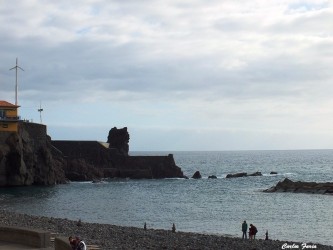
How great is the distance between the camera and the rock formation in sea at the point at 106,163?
105019mm

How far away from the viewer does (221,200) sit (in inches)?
2798

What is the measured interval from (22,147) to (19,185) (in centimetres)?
569

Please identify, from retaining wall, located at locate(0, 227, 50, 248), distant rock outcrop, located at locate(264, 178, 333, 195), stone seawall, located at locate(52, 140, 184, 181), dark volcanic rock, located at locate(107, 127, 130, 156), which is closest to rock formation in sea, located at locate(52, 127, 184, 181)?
stone seawall, located at locate(52, 140, 184, 181)

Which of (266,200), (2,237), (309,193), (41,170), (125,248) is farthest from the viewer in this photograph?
(41,170)

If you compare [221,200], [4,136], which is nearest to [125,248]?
[221,200]

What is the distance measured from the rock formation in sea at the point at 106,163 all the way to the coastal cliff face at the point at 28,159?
22.8 ft

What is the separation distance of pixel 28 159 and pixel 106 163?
24.2 meters

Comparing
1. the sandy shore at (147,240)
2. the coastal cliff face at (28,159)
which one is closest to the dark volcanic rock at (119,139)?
the coastal cliff face at (28,159)

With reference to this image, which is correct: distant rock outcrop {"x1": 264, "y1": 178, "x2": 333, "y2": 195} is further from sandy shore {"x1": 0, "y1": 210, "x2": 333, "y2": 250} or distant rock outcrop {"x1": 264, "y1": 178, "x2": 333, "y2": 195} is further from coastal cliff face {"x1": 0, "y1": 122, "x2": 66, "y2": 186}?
sandy shore {"x1": 0, "y1": 210, "x2": 333, "y2": 250}

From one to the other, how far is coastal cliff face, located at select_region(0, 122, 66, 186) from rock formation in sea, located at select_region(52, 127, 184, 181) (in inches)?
274

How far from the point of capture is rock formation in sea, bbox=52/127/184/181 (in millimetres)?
105019

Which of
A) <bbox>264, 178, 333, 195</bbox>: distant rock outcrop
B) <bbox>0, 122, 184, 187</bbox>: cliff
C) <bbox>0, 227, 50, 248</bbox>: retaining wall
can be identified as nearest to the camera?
<bbox>0, 227, 50, 248</bbox>: retaining wall

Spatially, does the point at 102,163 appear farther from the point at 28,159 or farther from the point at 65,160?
the point at 28,159

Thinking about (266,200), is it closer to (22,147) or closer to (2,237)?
(22,147)
